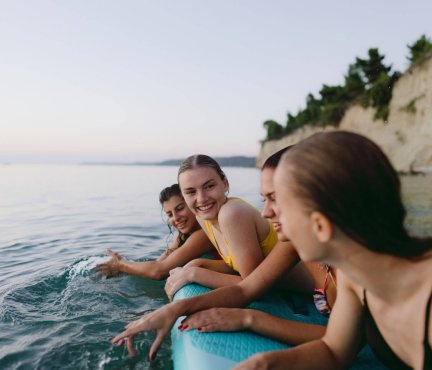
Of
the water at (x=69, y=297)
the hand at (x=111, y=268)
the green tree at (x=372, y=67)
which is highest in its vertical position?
the green tree at (x=372, y=67)

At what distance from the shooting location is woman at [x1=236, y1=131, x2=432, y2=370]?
3.71 feet

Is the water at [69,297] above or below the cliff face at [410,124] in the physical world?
below

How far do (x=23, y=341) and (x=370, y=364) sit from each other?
281 centimetres

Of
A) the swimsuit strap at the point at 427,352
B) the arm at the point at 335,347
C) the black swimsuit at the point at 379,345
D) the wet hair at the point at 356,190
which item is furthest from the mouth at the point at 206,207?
the swimsuit strap at the point at 427,352

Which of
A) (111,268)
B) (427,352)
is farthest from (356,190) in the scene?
(111,268)

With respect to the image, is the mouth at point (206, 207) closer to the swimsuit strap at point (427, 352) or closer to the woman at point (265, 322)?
the woman at point (265, 322)

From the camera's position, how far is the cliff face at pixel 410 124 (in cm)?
2056

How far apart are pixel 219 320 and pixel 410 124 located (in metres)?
23.9

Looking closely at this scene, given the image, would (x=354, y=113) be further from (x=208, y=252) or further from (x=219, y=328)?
(x=219, y=328)

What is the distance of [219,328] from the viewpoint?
209 centimetres

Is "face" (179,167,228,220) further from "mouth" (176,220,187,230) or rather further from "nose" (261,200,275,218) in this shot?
"mouth" (176,220,187,230)

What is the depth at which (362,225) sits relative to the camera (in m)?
1.15

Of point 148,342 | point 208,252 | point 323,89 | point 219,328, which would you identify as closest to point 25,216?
point 208,252

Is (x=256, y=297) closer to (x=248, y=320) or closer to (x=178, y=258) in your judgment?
(x=248, y=320)
